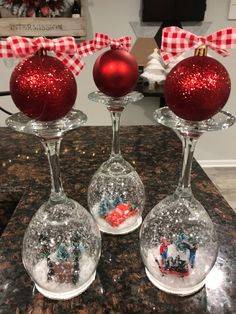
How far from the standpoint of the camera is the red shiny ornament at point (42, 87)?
0.37 metres

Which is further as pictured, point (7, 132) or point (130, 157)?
point (7, 132)

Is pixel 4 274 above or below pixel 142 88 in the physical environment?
above

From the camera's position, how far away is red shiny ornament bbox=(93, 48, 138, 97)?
52 cm

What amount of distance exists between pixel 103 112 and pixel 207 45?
5.91ft

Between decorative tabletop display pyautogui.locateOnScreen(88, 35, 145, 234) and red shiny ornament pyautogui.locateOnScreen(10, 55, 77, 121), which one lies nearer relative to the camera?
red shiny ornament pyautogui.locateOnScreen(10, 55, 77, 121)

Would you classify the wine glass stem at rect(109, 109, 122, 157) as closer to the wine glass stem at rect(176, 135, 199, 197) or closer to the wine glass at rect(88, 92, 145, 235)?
the wine glass at rect(88, 92, 145, 235)

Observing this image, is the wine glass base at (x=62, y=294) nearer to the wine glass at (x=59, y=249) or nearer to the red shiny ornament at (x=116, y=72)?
the wine glass at (x=59, y=249)

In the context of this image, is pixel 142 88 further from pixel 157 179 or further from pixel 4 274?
pixel 4 274

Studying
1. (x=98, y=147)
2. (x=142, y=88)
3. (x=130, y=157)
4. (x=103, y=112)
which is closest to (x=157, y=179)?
(x=130, y=157)

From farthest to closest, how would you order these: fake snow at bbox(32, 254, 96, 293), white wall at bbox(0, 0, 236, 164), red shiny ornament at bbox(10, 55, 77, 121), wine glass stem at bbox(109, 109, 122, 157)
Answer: white wall at bbox(0, 0, 236, 164)
wine glass stem at bbox(109, 109, 122, 157)
fake snow at bbox(32, 254, 96, 293)
red shiny ornament at bbox(10, 55, 77, 121)

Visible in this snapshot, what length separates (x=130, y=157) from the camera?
88 centimetres

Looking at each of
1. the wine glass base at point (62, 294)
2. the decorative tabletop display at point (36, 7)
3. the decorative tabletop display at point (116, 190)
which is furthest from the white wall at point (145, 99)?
the wine glass base at point (62, 294)

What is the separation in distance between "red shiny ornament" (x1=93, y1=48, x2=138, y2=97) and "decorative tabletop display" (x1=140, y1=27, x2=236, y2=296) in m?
0.08

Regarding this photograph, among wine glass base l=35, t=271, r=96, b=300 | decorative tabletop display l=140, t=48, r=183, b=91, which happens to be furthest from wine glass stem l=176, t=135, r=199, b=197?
decorative tabletop display l=140, t=48, r=183, b=91
